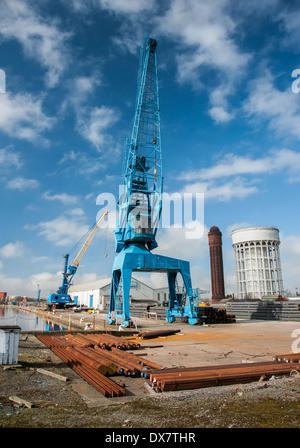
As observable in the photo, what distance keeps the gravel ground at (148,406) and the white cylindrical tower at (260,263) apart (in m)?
69.6

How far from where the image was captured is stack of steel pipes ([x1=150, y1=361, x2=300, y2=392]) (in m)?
7.34

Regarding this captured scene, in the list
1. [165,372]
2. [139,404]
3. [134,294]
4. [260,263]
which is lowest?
[139,404]

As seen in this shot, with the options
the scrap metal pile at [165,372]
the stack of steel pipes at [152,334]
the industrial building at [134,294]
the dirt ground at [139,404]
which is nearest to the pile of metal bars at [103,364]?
the scrap metal pile at [165,372]

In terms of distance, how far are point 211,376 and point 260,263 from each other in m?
71.0

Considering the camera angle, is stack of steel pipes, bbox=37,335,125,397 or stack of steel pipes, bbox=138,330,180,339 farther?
stack of steel pipes, bbox=138,330,180,339

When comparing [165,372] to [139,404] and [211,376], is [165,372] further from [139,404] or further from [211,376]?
[139,404]

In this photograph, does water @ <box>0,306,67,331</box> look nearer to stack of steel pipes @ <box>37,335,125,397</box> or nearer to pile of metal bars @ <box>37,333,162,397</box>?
pile of metal bars @ <box>37,333,162,397</box>

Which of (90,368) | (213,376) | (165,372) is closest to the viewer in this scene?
(213,376)

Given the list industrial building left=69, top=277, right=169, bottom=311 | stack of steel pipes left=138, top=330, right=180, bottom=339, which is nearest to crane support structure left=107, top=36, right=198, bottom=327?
stack of steel pipes left=138, top=330, right=180, bottom=339

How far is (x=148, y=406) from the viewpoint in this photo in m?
6.06

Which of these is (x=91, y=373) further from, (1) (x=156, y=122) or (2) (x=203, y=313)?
(1) (x=156, y=122)

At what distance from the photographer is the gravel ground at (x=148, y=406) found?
4.98 metres

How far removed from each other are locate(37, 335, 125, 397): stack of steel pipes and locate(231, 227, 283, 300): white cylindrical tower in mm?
67676

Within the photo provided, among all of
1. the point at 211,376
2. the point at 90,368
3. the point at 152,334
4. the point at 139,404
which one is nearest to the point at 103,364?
the point at 90,368
